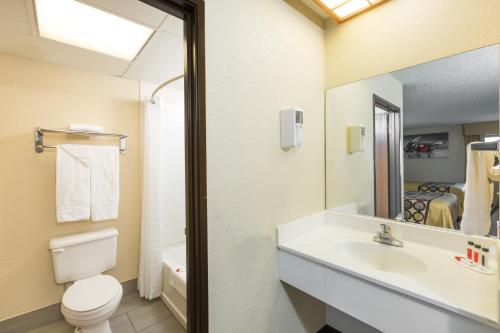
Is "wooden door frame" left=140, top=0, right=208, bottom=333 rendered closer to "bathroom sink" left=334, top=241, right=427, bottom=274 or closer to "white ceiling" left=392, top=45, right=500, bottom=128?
"bathroom sink" left=334, top=241, right=427, bottom=274

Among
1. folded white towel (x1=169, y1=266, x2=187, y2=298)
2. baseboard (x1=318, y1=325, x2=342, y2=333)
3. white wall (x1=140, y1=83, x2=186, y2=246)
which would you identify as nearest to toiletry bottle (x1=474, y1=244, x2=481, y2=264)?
baseboard (x1=318, y1=325, x2=342, y2=333)

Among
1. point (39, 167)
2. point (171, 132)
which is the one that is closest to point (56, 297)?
point (39, 167)

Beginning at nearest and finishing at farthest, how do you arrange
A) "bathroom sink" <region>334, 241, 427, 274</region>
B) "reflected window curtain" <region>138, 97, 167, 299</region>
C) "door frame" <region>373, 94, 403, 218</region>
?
"bathroom sink" <region>334, 241, 427, 274</region>, "door frame" <region>373, 94, 403, 218</region>, "reflected window curtain" <region>138, 97, 167, 299</region>

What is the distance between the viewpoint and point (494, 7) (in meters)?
1.02

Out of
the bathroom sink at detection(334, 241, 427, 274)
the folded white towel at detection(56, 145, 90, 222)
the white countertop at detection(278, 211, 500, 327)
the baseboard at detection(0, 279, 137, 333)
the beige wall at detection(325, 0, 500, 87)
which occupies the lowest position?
the baseboard at detection(0, 279, 137, 333)

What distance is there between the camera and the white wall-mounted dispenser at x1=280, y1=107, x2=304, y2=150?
129 cm

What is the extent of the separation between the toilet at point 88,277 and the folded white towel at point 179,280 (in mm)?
406

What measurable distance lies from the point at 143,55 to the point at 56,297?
225 cm

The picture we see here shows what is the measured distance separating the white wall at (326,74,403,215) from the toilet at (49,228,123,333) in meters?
1.83

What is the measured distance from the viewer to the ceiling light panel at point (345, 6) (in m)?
1.37

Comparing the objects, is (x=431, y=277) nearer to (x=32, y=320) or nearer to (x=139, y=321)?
(x=139, y=321)

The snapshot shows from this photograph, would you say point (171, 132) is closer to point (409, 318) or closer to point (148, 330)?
point (148, 330)

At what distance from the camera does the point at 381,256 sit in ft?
4.20

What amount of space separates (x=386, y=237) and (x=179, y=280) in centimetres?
162
